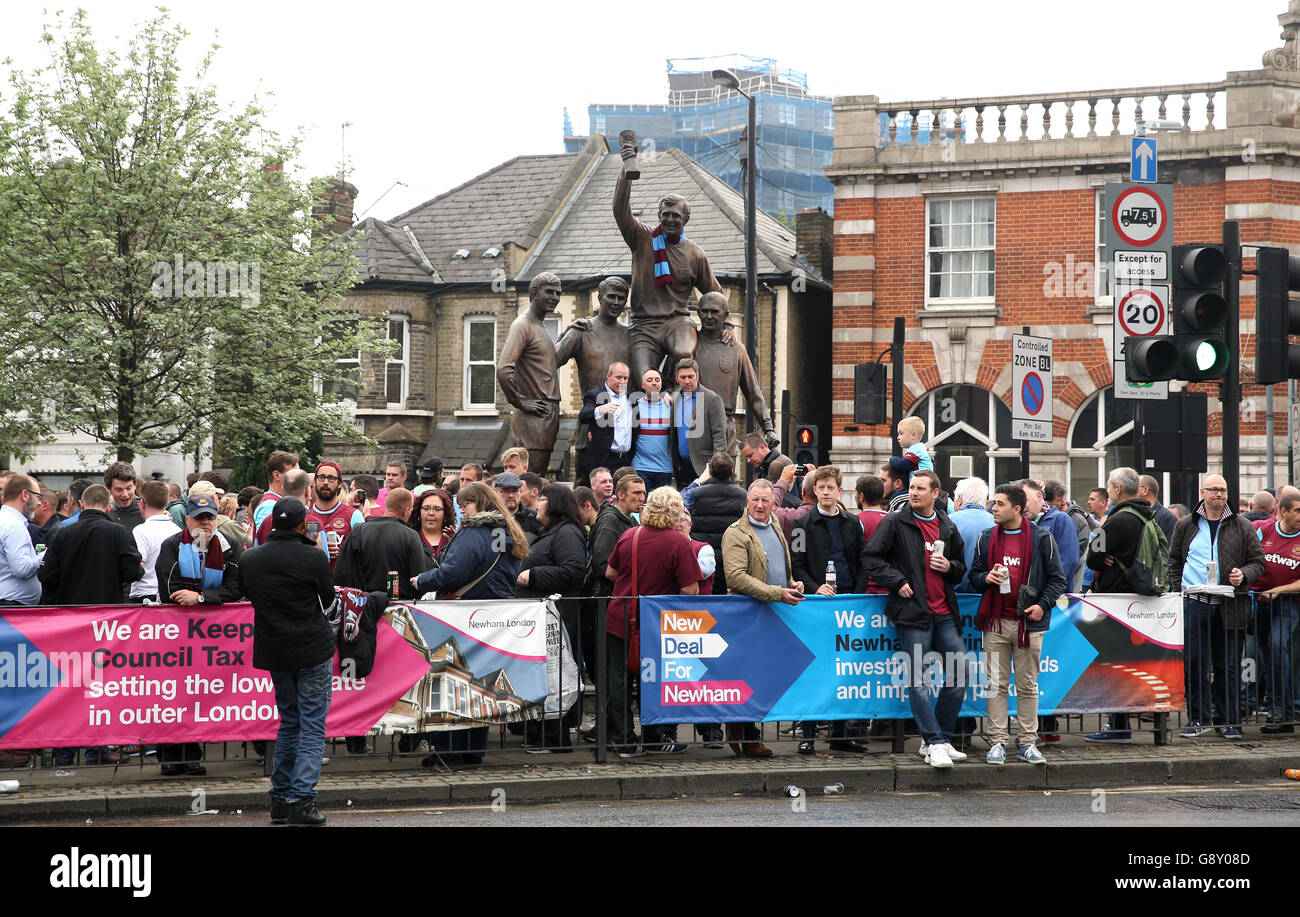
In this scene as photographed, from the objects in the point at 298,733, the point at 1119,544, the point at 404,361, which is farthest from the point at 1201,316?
the point at 404,361

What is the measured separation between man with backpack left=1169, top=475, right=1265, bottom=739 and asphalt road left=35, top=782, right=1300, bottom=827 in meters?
1.67

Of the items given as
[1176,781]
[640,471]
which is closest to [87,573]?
[640,471]

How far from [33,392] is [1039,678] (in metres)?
23.3

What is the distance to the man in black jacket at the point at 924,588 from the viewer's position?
33.2 ft

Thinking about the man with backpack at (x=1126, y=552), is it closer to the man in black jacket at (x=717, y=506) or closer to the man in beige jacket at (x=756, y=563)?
the man in beige jacket at (x=756, y=563)

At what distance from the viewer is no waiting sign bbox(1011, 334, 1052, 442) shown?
1407 cm

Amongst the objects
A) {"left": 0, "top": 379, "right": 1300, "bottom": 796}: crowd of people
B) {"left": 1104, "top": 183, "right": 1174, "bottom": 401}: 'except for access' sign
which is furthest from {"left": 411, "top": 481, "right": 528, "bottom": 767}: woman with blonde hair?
{"left": 1104, "top": 183, "right": 1174, "bottom": 401}: 'except for access' sign

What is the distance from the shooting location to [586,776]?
9.52 meters

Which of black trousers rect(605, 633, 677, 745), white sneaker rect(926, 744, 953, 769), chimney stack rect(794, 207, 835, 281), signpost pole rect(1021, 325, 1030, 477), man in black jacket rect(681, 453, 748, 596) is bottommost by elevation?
white sneaker rect(926, 744, 953, 769)

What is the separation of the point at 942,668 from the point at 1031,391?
15.9 feet

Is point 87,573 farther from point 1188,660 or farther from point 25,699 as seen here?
point 1188,660

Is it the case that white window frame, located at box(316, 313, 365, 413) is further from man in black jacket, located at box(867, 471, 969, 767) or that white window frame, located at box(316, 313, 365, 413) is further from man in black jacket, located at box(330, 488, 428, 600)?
man in black jacket, located at box(867, 471, 969, 767)

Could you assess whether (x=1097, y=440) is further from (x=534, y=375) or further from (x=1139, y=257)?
(x=534, y=375)

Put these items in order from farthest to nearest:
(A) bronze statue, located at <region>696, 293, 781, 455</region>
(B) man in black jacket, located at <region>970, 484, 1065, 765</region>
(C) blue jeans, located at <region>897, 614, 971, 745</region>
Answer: (A) bronze statue, located at <region>696, 293, 781, 455</region>, (C) blue jeans, located at <region>897, 614, 971, 745</region>, (B) man in black jacket, located at <region>970, 484, 1065, 765</region>
